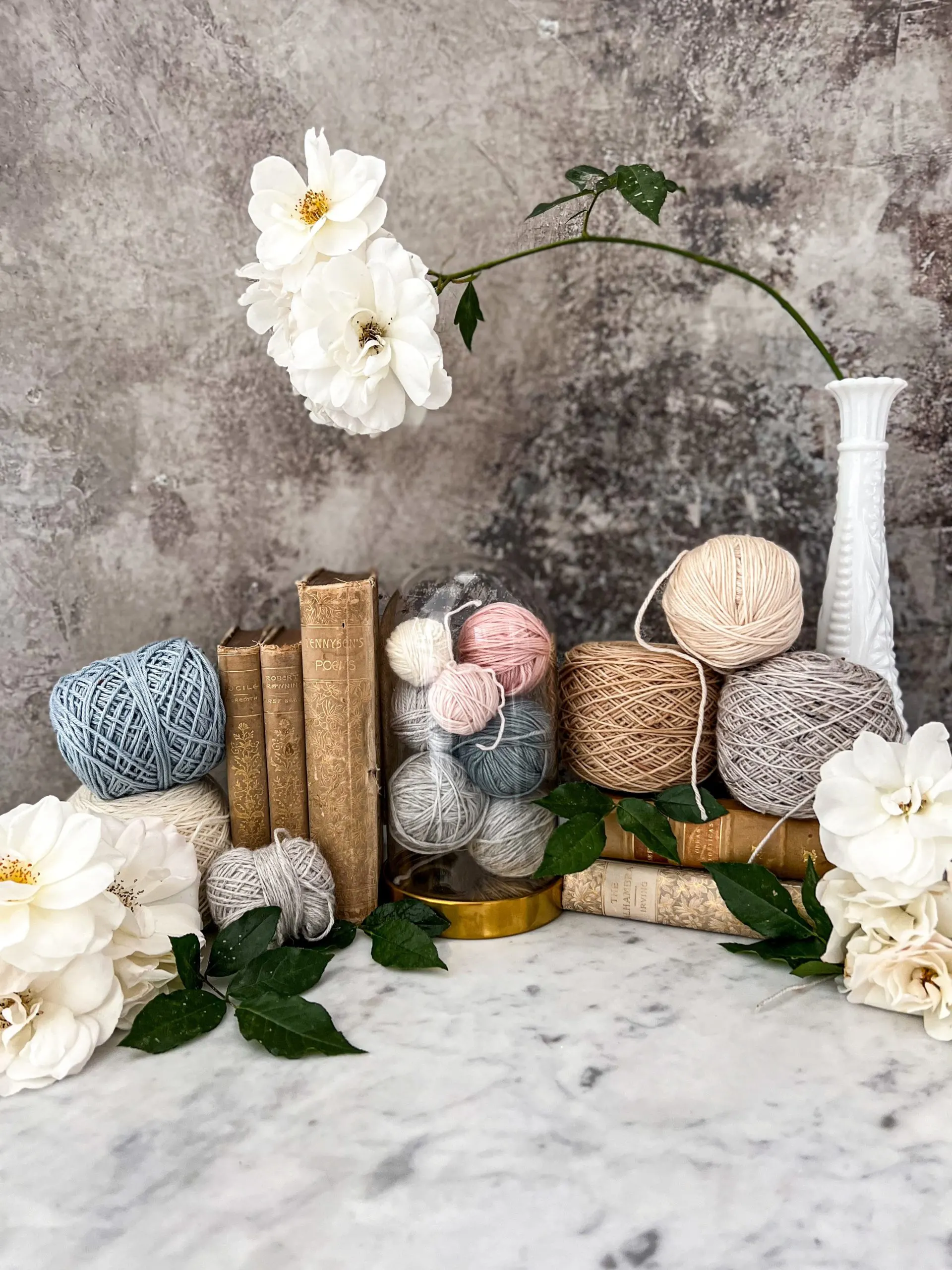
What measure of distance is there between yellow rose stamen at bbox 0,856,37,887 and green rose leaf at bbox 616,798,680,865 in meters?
0.47

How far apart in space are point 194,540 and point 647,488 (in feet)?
1.71

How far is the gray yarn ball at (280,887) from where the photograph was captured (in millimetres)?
797

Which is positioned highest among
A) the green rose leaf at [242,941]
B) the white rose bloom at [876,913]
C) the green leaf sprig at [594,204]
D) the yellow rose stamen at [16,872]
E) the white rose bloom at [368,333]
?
the green leaf sprig at [594,204]

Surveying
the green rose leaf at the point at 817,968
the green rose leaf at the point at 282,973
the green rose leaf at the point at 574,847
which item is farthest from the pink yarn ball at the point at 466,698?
the green rose leaf at the point at 817,968

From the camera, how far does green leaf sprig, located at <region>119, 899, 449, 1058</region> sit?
0.66 m

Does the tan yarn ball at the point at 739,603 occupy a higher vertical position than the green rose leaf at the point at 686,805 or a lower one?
higher

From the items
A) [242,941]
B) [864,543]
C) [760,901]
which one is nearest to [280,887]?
[242,941]

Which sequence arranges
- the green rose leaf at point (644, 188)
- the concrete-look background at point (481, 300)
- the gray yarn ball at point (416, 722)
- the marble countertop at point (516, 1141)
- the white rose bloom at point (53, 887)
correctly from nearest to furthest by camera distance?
1. the marble countertop at point (516, 1141)
2. the white rose bloom at point (53, 887)
3. the green rose leaf at point (644, 188)
4. the gray yarn ball at point (416, 722)
5. the concrete-look background at point (481, 300)

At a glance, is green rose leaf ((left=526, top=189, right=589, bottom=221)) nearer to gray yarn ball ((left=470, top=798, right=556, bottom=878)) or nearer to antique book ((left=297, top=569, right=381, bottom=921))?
antique book ((left=297, top=569, right=381, bottom=921))

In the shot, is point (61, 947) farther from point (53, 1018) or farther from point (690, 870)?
point (690, 870)

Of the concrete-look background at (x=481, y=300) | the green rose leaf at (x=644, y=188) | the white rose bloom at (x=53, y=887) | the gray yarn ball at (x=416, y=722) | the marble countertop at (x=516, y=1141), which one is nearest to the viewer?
the marble countertop at (x=516, y=1141)

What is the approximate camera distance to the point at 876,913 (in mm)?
694

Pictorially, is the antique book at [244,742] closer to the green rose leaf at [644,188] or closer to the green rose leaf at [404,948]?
the green rose leaf at [404,948]

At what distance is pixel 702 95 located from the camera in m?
1.00
